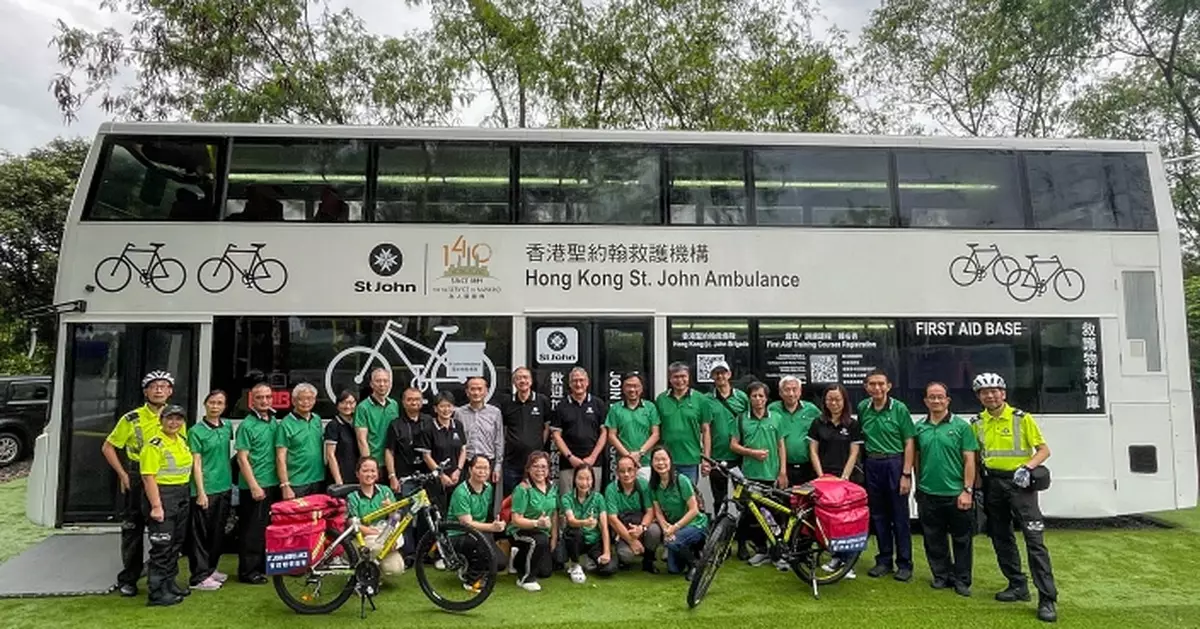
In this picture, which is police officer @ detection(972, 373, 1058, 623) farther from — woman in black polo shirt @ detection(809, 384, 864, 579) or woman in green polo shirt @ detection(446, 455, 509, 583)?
woman in green polo shirt @ detection(446, 455, 509, 583)

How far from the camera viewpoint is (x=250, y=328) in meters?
5.68

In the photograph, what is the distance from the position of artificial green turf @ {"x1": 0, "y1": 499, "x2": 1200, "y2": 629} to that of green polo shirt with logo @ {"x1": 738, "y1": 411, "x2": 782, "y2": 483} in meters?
0.74

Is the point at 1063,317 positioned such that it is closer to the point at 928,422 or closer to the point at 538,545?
the point at 928,422

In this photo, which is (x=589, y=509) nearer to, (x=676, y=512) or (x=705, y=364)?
(x=676, y=512)

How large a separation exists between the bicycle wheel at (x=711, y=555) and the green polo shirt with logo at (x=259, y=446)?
3.04 m

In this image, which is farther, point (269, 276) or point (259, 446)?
point (269, 276)

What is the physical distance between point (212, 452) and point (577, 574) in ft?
8.88

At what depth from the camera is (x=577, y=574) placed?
5.05m

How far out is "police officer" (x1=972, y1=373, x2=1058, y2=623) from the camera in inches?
173

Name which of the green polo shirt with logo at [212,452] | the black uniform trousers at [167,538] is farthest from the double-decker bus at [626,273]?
the black uniform trousers at [167,538]

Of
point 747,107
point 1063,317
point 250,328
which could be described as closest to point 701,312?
point 1063,317

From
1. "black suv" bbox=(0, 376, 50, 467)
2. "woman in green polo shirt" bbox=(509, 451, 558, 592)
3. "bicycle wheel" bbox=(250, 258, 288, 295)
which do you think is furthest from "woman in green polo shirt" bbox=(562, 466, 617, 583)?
"black suv" bbox=(0, 376, 50, 467)

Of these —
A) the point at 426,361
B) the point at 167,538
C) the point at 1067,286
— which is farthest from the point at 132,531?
the point at 1067,286

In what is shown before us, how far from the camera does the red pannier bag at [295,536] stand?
429 centimetres
